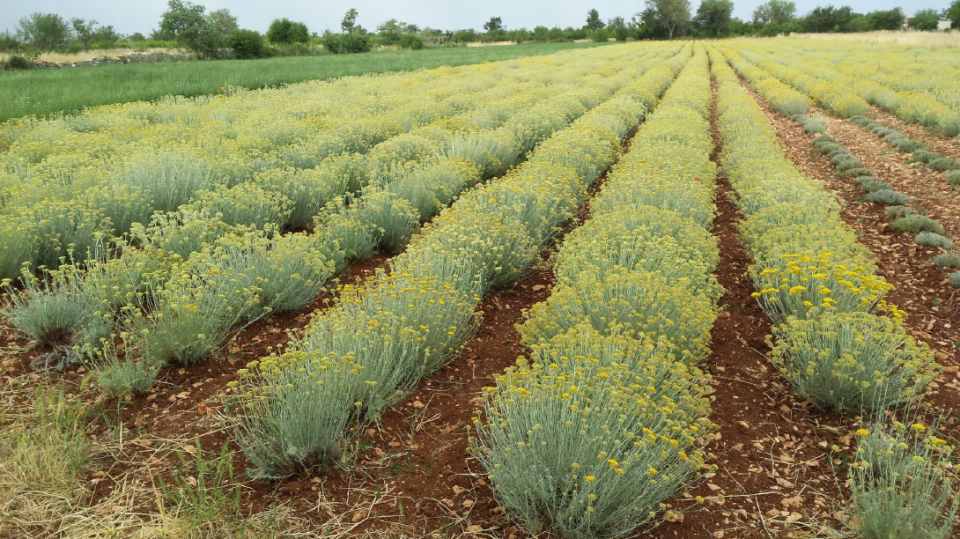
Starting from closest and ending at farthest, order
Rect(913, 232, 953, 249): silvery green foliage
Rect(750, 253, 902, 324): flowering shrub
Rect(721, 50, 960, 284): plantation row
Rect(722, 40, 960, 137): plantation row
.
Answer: Rect(750, 253, 902, 324): flowering shrub, Rect(913, 232, 953, 249): silvery green foliage, Rect(721, 50, 960, 284): plantation row, Rect(722, 40, 960, 137): plantation row

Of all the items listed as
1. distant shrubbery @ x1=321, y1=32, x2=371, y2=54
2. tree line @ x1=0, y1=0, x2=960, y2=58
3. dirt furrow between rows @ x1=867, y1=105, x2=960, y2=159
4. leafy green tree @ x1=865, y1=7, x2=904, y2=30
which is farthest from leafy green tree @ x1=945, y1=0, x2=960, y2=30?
dirt furrow between rows @ x1=867, y1=105, x2=960, y2=159

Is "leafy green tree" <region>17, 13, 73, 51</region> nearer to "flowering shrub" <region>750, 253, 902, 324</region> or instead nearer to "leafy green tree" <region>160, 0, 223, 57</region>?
"leafy green tree" <region>160, 0, 223, 57</region>

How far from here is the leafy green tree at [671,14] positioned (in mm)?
85562

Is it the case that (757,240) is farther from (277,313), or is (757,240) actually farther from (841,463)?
(277,313)

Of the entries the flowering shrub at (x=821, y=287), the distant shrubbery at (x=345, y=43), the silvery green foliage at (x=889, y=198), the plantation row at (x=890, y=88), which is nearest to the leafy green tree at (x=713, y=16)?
the distant shrubbery at (x=345, y=43)

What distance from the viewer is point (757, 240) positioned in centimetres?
579

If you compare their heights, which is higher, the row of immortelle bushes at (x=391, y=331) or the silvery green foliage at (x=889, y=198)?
the row of immortelle bushes at (x=391, y=331)

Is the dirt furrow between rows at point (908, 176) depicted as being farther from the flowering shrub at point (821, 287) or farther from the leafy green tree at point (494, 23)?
the leafy green tree at point (494, 23)

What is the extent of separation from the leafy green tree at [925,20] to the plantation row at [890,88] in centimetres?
5365

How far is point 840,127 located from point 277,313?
14.1 meters

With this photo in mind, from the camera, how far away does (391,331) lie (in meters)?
4.00

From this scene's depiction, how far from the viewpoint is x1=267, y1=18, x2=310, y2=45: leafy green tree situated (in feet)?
180

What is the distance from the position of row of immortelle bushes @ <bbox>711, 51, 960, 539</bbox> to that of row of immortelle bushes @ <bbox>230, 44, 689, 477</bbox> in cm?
210

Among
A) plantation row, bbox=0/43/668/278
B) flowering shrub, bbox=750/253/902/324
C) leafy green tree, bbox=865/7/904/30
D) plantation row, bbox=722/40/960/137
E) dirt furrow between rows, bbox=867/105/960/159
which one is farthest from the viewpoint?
leafy green tree, bbox=865/7/904/30
